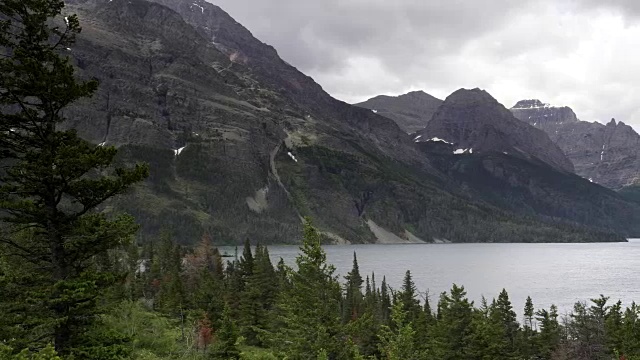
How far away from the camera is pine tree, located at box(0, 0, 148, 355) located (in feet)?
55.2

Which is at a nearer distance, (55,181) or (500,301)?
(55,181)

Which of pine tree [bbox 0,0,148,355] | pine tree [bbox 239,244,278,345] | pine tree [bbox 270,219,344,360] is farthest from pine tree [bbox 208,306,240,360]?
pine tree [bbox 0,0,148,355]

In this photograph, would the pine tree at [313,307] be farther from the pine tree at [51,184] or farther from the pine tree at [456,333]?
the pine tree at [456,333]

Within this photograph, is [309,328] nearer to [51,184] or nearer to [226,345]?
[226,345]

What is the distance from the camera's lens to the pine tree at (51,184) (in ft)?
55.2

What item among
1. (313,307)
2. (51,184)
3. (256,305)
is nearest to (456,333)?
(313,307)

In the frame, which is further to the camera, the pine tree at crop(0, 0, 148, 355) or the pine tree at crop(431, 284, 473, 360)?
the pine tree at crop(431, 284, 473, 360)

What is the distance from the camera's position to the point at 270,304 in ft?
239

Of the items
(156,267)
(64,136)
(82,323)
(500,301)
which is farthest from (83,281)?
(156,267)

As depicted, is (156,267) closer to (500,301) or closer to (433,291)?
(500,301)

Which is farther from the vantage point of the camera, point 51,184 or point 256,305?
point 256,305

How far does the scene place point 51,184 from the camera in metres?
17.5

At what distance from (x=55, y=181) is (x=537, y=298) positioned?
140m

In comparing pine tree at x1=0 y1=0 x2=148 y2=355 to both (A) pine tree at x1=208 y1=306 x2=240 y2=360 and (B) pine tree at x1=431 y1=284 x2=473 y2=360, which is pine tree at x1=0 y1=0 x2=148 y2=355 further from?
(B) pine tree at x1=431 y1=284 x2=473 y2=360
